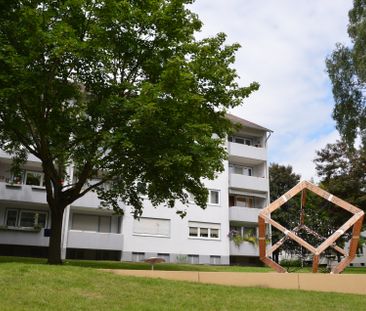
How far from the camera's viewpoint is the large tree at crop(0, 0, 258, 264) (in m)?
18.2

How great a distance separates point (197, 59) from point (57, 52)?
642 cm

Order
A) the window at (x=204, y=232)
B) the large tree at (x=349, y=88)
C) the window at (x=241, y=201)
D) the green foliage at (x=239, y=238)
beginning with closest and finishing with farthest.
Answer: the large tree at (x=349, y=88) → the window at (x=204, y=232) → the green foliage at (x=239, y=238) → the window at (x=241, y=201)

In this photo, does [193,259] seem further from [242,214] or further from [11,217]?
[11,217]

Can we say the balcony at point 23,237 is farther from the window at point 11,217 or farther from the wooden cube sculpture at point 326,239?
the wooden cube sculpture at point 326,239

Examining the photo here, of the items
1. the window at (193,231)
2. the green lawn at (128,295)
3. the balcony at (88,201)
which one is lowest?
the green lawn at (128,295)

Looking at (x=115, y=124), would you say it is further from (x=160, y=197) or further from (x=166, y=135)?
(x=160, y=197)

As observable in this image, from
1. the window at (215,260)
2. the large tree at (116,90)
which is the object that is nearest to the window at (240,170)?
the window at (215,260)

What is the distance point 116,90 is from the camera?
20594 millimetres

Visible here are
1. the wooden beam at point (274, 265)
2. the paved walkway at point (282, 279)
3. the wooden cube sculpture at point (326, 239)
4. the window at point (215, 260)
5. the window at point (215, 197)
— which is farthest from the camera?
the window at point (215, 197)

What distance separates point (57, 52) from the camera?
1717cm

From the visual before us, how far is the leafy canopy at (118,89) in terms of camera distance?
1817cm

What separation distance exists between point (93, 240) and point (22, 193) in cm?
651

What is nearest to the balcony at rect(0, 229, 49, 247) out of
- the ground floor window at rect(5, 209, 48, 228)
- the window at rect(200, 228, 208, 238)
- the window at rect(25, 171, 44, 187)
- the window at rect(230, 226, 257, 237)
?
the ground floor window at rect(5, 209, 48, 228)

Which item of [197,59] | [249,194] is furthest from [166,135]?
[249,194]
